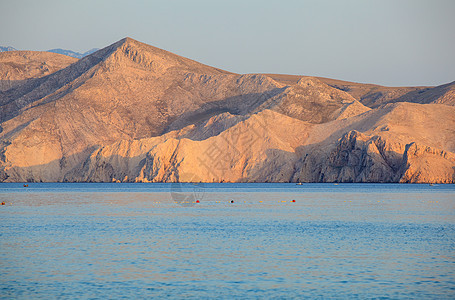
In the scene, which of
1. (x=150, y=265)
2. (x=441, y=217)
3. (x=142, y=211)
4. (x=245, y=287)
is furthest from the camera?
(x=142, y=211)

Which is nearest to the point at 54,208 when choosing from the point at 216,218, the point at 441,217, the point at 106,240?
the point at 216,218

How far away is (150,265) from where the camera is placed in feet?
115

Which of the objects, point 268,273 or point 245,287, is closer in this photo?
point 245,287

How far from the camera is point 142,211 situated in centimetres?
7650

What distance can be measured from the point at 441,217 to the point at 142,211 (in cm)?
3457

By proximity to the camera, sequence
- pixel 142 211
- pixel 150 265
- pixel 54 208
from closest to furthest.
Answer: pixel 150 265
pixel 142 211
pixel 54 208

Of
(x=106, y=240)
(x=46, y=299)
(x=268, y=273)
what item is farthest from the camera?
(x=106, y=240)

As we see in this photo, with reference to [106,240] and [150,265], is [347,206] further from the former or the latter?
[150,265]

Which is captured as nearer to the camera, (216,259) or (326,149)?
(216,259)

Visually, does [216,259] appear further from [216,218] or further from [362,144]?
[362,144]

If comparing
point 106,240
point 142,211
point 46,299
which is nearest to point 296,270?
point 46,299

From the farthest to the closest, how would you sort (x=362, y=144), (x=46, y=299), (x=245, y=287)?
(x=362, y=144), (x=245, y=287), (x=46, y=299)

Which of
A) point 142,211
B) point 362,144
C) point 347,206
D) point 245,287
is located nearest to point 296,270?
point 245,287

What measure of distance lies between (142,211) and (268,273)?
4549cm
